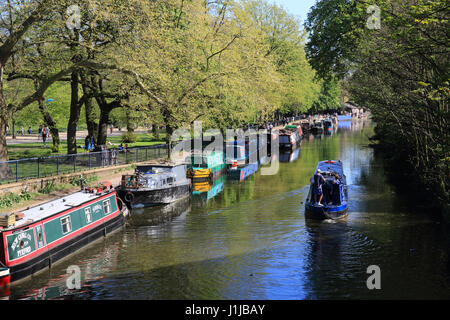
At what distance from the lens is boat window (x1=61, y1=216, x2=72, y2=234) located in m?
20.8

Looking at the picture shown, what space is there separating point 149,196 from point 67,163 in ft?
18.6

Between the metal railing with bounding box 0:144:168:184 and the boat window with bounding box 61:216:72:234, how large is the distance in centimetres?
674

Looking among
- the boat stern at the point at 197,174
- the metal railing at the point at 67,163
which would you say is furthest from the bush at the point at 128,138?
the boat stern at the point at 197,174

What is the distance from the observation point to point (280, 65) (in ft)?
257

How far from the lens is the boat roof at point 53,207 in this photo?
19516 millimetres

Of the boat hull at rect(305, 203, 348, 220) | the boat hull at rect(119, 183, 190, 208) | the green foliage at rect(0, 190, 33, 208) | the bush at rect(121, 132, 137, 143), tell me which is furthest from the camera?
the bush at rect(121, 132, 137, 143)

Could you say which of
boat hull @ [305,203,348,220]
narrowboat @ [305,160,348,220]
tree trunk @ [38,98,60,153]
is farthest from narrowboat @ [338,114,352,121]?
boat hull @ [305,203,348,220]

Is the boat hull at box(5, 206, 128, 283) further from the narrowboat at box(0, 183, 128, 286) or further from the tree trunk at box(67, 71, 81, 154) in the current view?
the tree trunk at box(67, 71, 81, 154)

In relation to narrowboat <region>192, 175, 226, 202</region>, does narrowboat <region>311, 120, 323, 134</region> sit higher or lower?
higher

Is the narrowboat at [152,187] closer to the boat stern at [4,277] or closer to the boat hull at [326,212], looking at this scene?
the boat hull at [326,212]

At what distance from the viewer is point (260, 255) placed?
21.0 metres

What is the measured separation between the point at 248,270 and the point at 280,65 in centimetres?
6230

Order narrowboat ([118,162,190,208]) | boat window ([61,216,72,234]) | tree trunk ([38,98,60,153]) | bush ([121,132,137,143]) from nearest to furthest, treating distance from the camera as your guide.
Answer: boat window ([61,216,72,234]), narrowboat ([118,162,190,208]), tree trunk ([38,98,60,153]), bush ([121,132,137,143])
